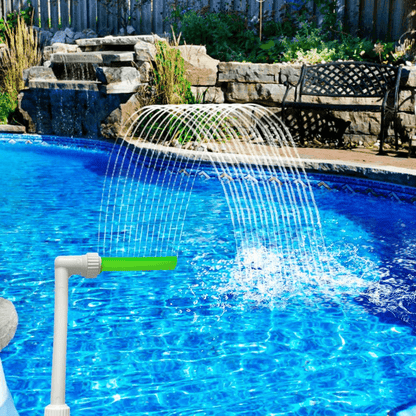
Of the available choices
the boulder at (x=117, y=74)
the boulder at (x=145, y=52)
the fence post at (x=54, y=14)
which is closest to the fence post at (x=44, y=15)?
the fence post at (x=54, y=14)

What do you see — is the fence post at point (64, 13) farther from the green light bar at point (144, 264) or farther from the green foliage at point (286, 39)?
the green light bar at point (144, 264)

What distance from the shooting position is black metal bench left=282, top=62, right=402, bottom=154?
695 centimetres

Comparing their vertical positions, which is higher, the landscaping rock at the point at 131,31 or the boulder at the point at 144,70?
the landscaping rock at the point at 131,31

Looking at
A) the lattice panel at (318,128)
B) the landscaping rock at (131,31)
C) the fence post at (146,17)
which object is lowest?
the lattice panel at (318,128)

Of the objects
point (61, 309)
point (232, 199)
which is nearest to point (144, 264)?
point (61, 309)

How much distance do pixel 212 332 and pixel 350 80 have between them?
5.72 meters

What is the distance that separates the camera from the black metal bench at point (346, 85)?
6.95 m

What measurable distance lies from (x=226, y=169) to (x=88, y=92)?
283 cm

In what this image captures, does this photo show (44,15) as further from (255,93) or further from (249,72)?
(255,93)

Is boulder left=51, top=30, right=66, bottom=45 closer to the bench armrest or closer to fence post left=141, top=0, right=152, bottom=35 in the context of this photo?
fence post left=141, top=0, right=152, bottom=35

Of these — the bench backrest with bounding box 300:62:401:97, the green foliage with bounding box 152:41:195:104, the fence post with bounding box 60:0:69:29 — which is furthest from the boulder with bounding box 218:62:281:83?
the fence post with bounding box 60:0:69:29

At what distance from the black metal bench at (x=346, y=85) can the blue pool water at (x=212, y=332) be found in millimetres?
2848

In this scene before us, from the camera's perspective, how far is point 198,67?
7863 mm

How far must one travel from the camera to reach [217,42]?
913 centimetres
